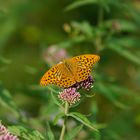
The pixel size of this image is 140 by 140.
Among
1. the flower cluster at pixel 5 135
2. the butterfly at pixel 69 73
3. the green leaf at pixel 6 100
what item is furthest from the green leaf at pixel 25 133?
the green leaf at pixel 6 100

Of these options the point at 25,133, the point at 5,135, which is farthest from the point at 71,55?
the point at 5,135

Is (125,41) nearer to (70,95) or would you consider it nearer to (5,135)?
(70,95)

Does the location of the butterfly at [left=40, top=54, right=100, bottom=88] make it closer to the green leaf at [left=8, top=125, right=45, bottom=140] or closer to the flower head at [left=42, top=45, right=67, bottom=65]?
the green leaf at [left=8, top=125, right=45, bottom=140]

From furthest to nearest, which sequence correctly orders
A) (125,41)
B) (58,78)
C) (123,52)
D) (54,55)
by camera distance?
(125,41) < (54,55) < (123,52) < (58,78)

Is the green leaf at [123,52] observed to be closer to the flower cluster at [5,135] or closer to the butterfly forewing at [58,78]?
the butterfly forewing at [58,78]

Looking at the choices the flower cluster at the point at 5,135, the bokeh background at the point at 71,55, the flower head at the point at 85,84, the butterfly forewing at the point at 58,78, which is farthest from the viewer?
the bokeh background at the point at 71,55

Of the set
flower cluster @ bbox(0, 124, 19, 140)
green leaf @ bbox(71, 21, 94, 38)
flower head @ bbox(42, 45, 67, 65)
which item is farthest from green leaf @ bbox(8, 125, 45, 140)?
green leaf @ bbox(71, 21, 94, 38)
